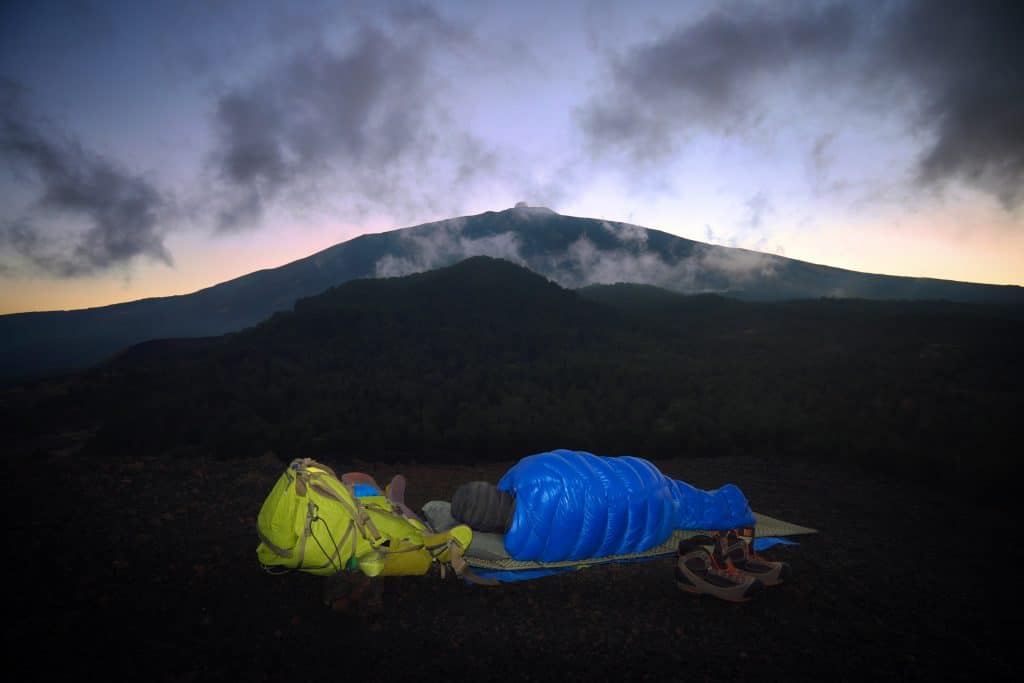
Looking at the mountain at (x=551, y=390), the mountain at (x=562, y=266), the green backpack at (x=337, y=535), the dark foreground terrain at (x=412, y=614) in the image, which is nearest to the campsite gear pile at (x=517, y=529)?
the green backpack at (x=337, y=535)

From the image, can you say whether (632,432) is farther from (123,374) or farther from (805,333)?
(123,374)

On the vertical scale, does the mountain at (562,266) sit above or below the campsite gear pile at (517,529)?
above

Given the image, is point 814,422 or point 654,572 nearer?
point 654,572

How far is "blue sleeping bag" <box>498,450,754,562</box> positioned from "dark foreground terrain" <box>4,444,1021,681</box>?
0.33 meters

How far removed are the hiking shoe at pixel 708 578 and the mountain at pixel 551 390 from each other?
9.05 metres

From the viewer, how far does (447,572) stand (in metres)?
4.73

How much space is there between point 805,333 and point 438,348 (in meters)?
34.8

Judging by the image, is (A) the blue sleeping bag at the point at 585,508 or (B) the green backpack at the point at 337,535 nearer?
(B) the green backpack at the point at 337,535

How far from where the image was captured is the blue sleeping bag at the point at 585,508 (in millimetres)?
4867

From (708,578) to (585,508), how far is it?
54.8 inches

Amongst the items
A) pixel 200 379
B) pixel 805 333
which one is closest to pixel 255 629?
pixel 200 379

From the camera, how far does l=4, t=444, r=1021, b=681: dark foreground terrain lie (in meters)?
3.26

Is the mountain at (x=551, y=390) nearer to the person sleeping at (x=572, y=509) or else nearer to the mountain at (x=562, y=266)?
the person sleeping at (x=572, y=509)

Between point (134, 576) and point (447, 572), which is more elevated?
point (134, 576)
